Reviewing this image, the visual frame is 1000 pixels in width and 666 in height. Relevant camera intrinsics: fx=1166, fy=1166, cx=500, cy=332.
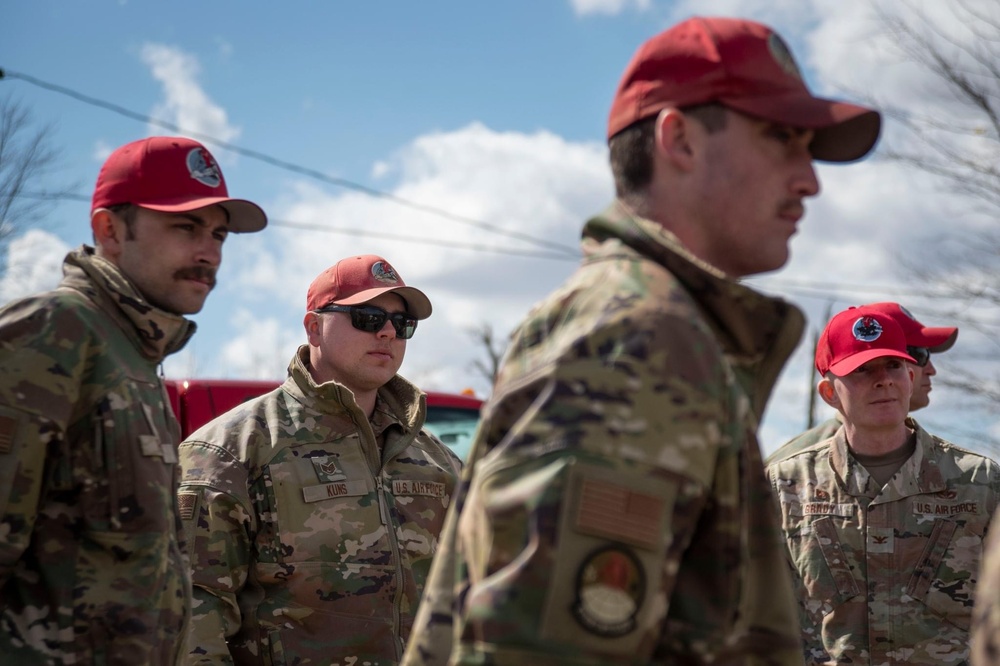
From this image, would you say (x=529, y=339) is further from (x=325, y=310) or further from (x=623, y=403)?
(x=325, y=310)

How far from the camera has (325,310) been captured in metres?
5.20

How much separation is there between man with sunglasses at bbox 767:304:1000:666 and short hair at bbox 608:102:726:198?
3.40 metres

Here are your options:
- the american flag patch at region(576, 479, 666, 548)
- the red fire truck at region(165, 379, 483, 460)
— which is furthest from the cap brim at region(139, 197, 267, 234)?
the red fire truck at region(165, 379, 483, 460)

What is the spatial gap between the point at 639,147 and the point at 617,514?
0.79m

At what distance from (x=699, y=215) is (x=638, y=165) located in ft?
0.51

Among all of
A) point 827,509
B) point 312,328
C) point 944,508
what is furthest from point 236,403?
point 944,508

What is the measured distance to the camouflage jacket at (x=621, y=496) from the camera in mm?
1733

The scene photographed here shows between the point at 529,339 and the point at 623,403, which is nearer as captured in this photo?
the point at 623,403

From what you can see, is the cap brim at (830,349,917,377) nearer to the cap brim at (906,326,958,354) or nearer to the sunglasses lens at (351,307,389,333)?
the cap brim at (906,326,958,354)

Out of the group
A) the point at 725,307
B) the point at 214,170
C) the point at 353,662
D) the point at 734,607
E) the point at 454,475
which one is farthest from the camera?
the point at 454,475

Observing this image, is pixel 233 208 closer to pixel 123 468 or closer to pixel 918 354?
pixel 123 468

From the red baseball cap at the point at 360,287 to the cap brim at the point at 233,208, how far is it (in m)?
1.31

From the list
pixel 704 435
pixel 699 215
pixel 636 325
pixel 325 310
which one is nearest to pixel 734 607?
pixel 704 435

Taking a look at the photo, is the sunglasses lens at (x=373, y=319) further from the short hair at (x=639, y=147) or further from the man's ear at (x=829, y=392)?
the short hair at (x=639, y=147)
